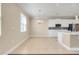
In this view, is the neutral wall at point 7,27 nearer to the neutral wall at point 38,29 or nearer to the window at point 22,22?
the window at point 22,22

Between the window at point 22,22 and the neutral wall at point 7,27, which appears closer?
the neutral wall at point 7,27

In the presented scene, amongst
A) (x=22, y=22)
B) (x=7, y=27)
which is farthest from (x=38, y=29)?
(x=7, y=27)

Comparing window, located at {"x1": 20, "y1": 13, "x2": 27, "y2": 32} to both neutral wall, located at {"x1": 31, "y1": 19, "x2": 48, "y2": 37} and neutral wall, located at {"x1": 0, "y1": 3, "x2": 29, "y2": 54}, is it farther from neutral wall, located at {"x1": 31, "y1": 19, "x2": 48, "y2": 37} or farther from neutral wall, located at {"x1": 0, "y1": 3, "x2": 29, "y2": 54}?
neutral wall, located at {"x1": 0, "y1": 3, "x2": 29, "y2": 54}

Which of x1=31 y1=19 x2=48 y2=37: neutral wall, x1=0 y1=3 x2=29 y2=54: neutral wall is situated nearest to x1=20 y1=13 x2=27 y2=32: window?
x1=31 y1=19 x2=48 y2=37: neutral wall

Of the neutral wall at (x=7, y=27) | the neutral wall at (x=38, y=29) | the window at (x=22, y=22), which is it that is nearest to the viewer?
the neutral wall at (x=7, y=27)

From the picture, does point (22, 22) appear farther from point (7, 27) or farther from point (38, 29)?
point (7, 27)

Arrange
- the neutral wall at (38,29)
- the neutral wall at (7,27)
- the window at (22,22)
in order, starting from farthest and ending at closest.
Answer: the neutral wall at (38,29) < the window at (22,22) < the neutral wall at (7,27)

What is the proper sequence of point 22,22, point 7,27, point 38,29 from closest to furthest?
point 7,27, point 22,22, point 38,29

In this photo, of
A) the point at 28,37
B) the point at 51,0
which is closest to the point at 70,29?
the point at 28,37

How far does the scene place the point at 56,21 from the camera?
A: 18.5 ft

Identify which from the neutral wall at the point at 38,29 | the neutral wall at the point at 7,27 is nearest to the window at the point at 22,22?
the neutral wall at the point at 38,29

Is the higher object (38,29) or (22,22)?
(22,22)
